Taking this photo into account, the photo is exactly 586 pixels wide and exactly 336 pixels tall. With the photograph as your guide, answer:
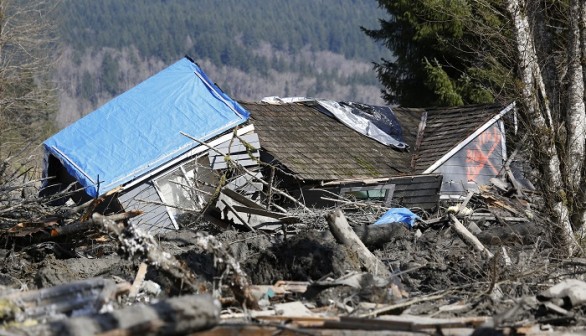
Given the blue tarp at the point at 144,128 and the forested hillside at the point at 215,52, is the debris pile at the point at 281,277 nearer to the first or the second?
the blue tarp at the point at 144,128

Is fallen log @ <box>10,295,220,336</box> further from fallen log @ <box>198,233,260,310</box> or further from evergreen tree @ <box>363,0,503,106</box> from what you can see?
evergreen tree @ <box>363,0,503,106</box>

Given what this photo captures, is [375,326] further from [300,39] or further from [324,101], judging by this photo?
[300,39]

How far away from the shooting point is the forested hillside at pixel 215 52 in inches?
6053

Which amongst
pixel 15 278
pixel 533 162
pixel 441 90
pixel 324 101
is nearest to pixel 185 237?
pixel 15 278

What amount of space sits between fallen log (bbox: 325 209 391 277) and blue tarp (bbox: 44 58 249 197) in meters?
Result: 6.75

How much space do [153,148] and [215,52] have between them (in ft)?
517

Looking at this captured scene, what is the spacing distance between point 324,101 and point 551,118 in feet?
30.5

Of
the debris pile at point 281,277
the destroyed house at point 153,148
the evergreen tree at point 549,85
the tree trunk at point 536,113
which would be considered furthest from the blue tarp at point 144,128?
the tree trunk at point 536,113

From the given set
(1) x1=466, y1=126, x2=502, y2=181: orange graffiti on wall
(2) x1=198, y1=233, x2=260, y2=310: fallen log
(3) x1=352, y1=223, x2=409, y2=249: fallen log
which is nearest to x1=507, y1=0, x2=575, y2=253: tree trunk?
(3) x1=352, y1=223, x2=409, y2=249: fallen log

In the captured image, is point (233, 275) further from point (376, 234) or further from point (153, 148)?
point (153, 148)

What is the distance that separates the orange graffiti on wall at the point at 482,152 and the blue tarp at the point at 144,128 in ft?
17.2

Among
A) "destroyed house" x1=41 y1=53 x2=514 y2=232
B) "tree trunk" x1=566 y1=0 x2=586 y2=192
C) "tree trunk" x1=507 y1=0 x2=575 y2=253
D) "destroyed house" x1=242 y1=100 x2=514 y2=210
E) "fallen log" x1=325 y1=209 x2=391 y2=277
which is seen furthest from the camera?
Result: "destroyed house" x1=242 y1=100 x2=514 y2=210

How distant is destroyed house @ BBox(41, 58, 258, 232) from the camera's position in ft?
57.7

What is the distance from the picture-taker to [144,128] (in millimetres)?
18594
